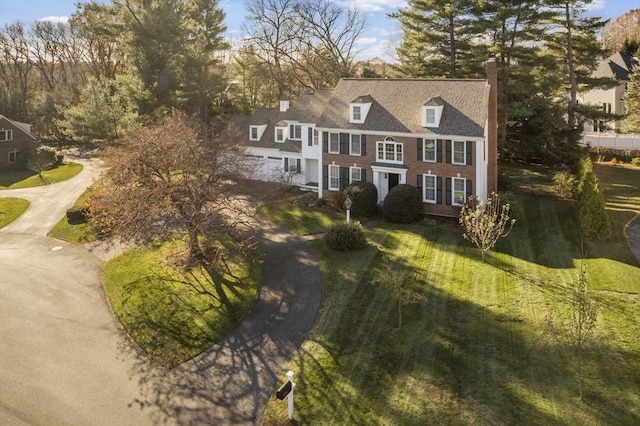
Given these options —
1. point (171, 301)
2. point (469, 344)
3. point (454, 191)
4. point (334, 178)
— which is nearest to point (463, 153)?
point (454, 191)

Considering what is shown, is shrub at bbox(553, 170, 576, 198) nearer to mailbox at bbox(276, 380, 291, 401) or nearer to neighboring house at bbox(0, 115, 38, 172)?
mailbox at bbox(276, 380, 291, 401)

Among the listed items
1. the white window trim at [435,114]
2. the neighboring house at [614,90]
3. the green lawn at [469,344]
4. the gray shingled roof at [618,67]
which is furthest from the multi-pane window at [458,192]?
the gray shingled roof at [618,67]

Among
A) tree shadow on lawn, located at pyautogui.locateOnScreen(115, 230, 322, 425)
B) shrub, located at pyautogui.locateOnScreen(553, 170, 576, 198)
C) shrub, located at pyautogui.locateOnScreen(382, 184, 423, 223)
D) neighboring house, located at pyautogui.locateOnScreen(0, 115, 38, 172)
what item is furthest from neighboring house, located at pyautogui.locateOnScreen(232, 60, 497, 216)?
neighboring house, located at pyautogui.locateOnScreen(0, 115, 38, 172)

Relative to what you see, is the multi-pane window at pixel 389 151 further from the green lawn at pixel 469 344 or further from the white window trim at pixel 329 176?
the green lawn at pixel 469 344

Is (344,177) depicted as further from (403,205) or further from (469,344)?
(469,344)

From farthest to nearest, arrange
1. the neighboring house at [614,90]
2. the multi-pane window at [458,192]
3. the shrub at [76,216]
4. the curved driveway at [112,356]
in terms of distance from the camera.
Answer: the neighboring house at [614,90]
the shrub at [76,216]
the multi-pane window at [458,192]
the curved driveway at [112,356]
